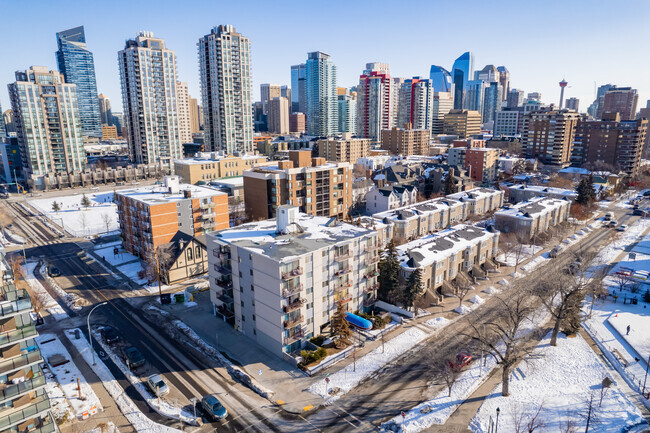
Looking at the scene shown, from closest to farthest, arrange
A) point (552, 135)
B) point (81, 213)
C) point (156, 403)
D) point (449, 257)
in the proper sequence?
point (156, 403) → point (449, 257) → point (81, 213) → point (552, 135)

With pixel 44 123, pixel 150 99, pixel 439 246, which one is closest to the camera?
pixel 439 246

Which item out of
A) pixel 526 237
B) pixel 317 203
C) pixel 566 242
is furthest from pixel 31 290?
pixel 566 242

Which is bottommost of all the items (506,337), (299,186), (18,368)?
(506,337)

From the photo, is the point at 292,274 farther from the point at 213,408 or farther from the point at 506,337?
the point at 506,337

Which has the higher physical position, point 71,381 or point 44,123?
point 44,123

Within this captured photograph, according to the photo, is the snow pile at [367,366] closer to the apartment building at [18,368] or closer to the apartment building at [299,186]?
the apartment building at [18,368]

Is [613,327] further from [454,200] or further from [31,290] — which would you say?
[31,290]

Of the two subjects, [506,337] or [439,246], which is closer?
[506,337]

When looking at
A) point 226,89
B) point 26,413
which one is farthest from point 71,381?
point 226,89
